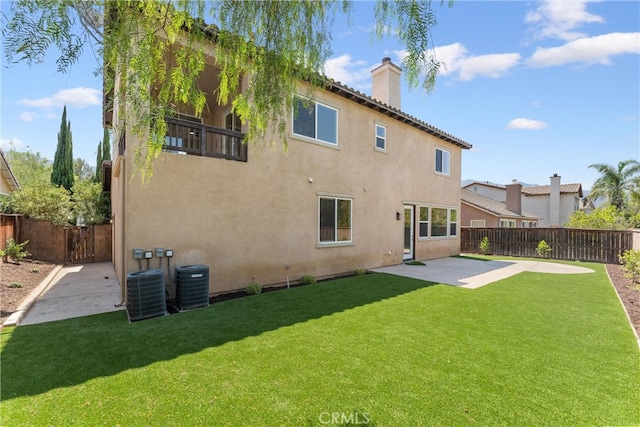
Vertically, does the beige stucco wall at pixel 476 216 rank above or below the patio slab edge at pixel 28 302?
above

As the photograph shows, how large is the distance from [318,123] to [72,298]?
8256mm

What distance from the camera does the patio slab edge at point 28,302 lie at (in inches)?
208

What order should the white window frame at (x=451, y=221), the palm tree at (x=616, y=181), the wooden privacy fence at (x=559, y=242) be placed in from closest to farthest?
1. the wooden privacy fence at (x=559, y=242)
2. the white window frame at (x=451, y=221)
3. the palm tree at (x=616, y=181)

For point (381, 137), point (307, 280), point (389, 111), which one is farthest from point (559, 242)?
point (307, 280)

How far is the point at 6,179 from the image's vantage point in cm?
1691

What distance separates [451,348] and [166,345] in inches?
169

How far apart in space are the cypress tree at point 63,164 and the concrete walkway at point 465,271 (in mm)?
22841

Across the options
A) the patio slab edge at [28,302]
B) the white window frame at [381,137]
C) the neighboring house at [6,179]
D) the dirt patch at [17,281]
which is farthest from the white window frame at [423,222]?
the neighboring house at [6,179]

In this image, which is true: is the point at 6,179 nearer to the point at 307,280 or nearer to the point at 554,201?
the point at 307,280

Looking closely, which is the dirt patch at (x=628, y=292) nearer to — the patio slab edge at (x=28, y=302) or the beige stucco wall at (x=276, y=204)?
the beige stucco wall at (x=276, y=204)

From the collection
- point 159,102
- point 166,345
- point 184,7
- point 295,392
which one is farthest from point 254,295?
point 184,7

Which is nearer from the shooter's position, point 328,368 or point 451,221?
point 328,368

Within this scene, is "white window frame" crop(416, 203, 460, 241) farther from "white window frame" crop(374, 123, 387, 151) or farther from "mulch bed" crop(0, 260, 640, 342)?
"mulch bed" crop(0, 260, 640, 342)

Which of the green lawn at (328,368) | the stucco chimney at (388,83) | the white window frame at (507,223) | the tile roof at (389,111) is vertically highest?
the stucco chimney at (388,83)
